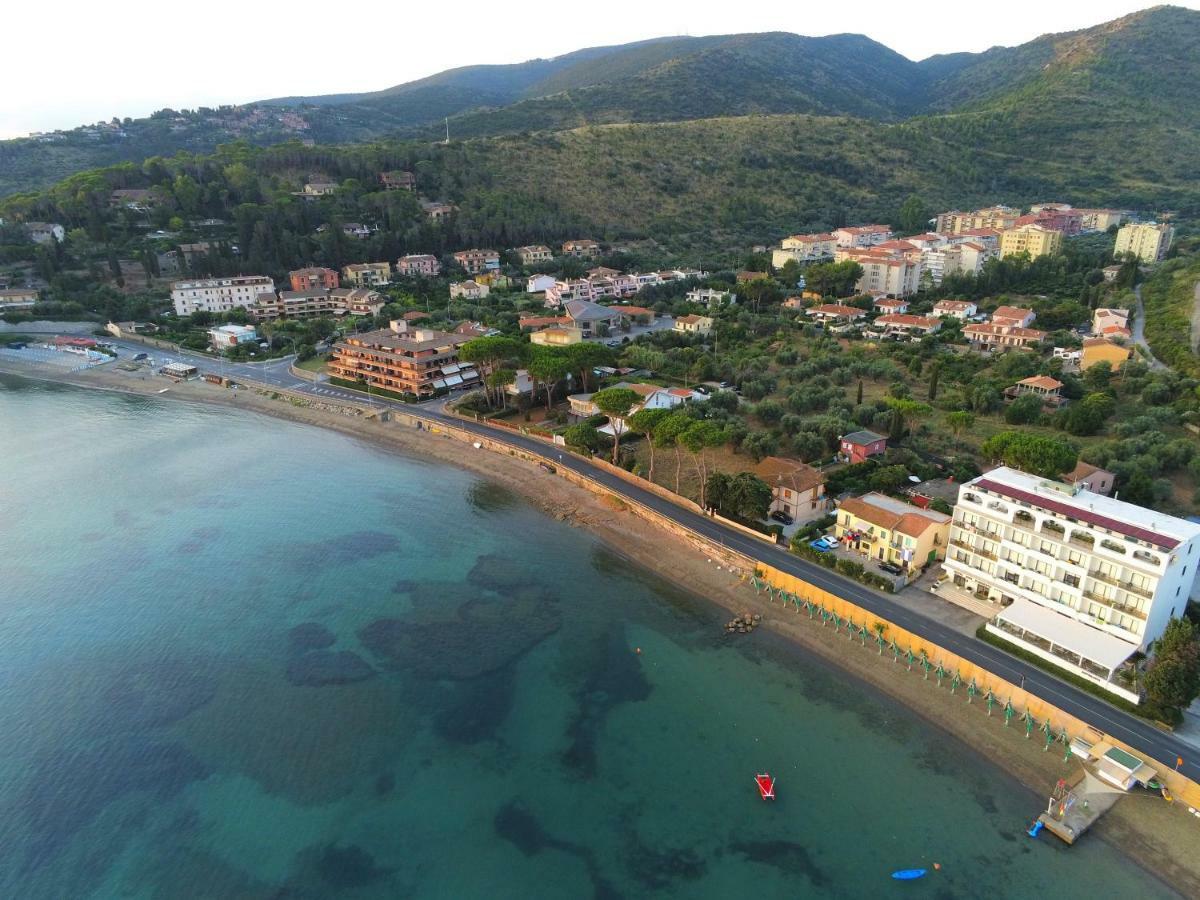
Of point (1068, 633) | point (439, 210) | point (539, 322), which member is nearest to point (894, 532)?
A: point (1068, 633)

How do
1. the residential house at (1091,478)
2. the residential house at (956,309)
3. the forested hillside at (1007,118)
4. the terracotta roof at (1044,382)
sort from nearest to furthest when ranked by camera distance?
1. the residential house at (1091,478)
2. the terracotta roof at (1044,382)
3. the residential house at (956,309)
4. the forested hillside at (1007,118)


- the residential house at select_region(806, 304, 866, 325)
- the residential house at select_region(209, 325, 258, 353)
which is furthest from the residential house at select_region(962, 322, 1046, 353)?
the residential house at select_region(209, 325, 258, 353)

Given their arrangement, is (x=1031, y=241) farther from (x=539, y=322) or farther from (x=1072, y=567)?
(x=1072, y=567)

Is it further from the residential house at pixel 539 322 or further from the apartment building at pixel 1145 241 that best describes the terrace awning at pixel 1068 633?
the apartment building at pixel 1145 241

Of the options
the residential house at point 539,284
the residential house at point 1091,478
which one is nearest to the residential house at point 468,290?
the residential house at point 539,284

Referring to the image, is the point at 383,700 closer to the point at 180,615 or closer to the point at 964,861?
the point at 180,615

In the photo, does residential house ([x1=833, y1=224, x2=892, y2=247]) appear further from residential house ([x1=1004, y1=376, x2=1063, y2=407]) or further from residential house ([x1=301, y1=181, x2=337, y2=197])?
residential house ([x1=301, y1=181, x2=337, y2=197])
